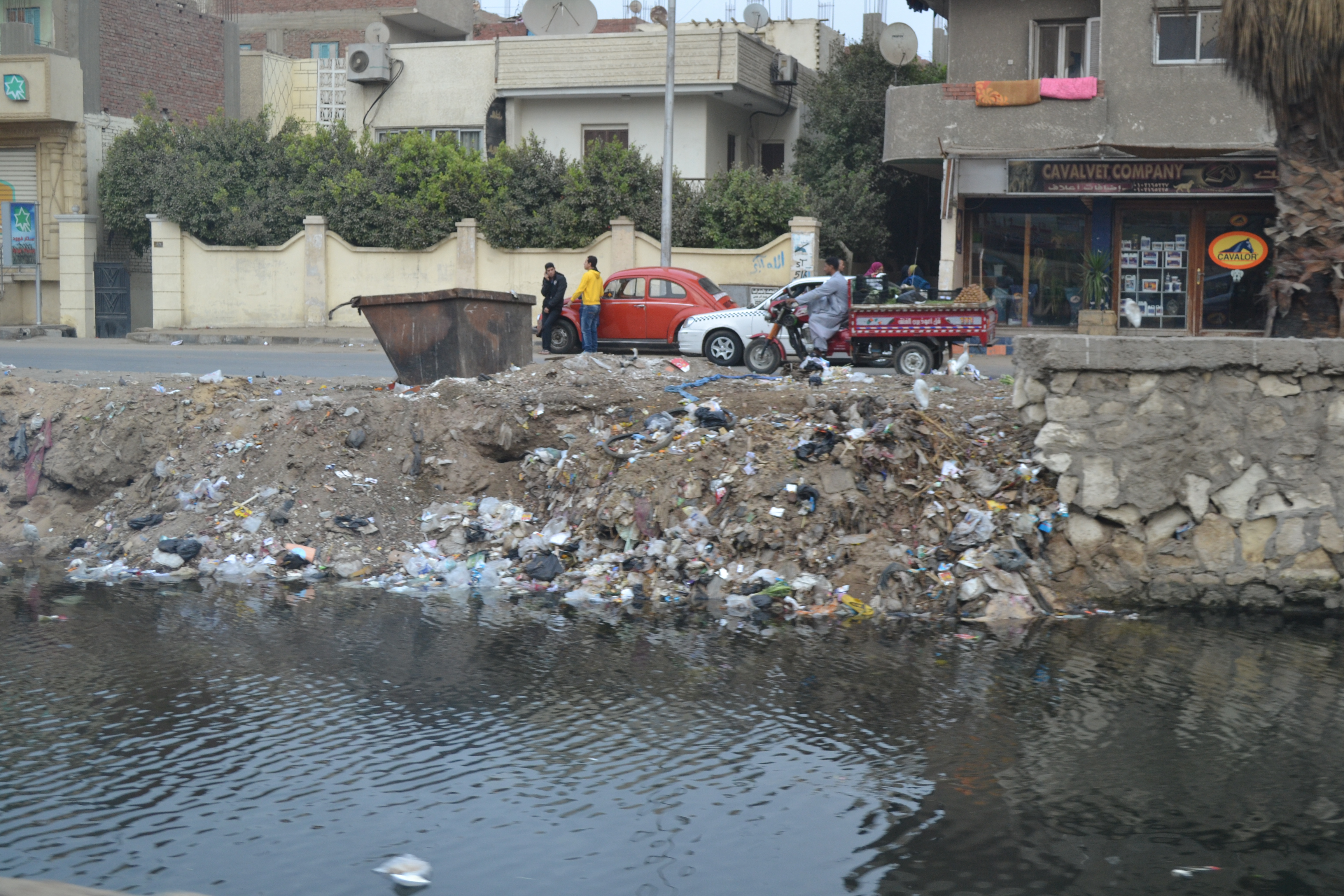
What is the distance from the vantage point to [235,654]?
22.4 ft

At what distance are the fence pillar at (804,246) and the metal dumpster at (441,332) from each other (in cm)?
1378

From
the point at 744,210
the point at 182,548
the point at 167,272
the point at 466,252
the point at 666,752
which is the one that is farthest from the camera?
the point at 167,272

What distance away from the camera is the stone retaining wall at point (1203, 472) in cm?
807

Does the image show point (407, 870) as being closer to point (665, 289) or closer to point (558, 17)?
point (665, 289)

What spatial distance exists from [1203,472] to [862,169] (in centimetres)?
2312

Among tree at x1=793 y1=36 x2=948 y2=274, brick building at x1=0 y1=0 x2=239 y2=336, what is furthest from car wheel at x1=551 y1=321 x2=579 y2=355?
brick building at x1=0 y1=0 x2=239 y2=336

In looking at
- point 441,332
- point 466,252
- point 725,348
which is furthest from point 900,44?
point 441,332

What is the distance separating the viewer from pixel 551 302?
832 inches

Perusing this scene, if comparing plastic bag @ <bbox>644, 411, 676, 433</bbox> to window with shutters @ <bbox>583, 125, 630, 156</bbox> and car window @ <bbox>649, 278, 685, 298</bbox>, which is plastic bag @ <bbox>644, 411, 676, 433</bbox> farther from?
window with shutters @ <bbox>583, 125, 630, 156</bbox>

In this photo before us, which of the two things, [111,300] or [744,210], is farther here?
[111,300]

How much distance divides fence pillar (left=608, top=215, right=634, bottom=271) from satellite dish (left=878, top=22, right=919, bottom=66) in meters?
7.63

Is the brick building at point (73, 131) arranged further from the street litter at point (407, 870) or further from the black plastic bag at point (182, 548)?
the street litter at point (407, 870)

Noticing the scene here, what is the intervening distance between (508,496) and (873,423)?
2.90 m

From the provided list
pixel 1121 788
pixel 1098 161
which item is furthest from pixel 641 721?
pixel 1098 161
